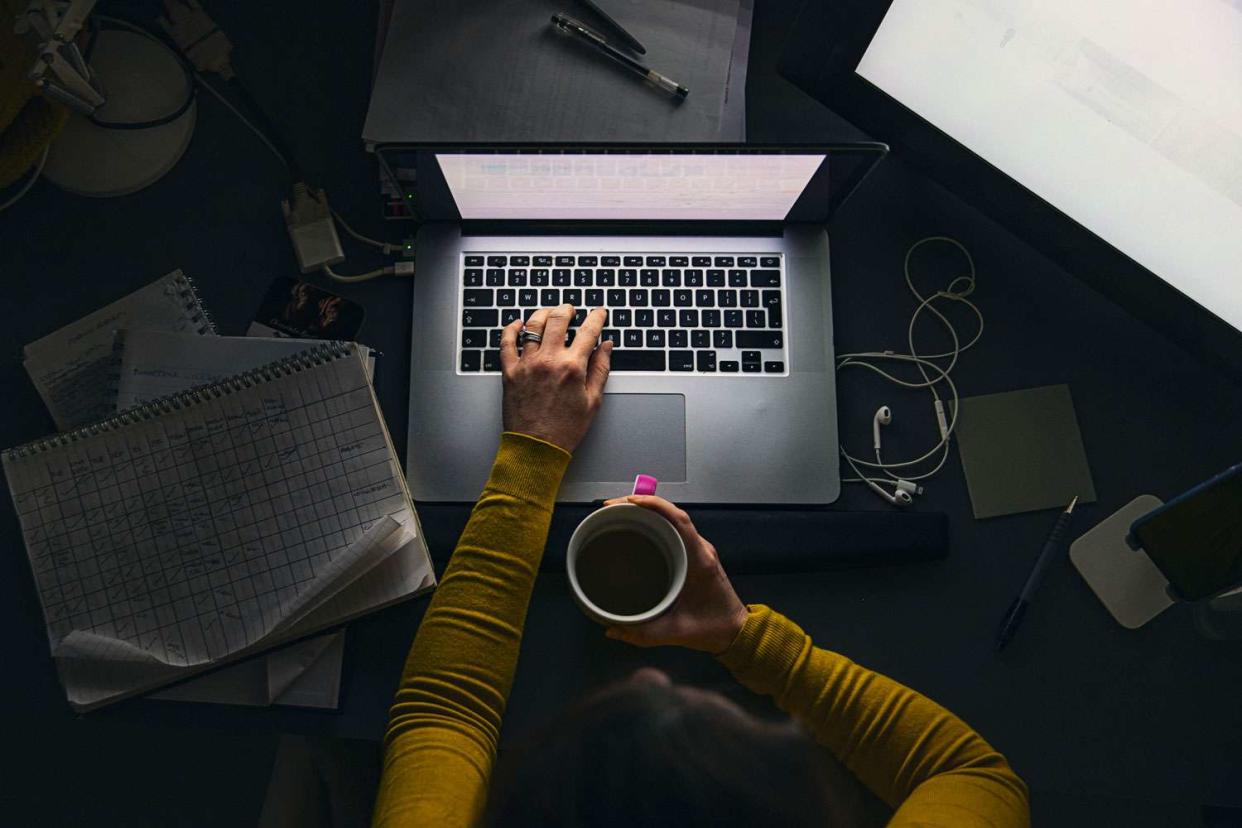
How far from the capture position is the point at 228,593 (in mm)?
Result: 723

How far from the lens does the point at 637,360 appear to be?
81 cm

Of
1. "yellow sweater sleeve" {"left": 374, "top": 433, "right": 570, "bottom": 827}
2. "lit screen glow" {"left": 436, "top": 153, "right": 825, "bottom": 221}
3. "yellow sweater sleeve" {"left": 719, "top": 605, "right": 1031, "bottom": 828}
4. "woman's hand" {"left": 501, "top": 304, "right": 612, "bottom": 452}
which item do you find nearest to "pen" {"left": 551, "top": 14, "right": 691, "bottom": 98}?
"lit screen glow" {"left": 436, "top": 153, "right": 825, "bottom": 221}

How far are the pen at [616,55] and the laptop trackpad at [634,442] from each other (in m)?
0.30

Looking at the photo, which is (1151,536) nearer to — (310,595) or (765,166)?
(765,166)

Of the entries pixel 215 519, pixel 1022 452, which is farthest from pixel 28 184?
pixel 1022 452

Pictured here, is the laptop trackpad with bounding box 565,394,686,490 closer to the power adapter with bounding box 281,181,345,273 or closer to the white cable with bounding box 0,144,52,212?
the power adapter with bounding box 281,181,345,273

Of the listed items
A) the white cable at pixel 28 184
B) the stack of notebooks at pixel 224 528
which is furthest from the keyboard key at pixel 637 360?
the white cable at pixel 28 184

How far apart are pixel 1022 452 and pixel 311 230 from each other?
0.75 m

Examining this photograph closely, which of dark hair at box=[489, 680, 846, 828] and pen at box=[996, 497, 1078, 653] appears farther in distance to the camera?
pen at box=[996, 497, 1078, 653]

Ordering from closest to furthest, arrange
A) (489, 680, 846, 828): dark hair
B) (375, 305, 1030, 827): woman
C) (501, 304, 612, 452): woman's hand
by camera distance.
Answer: (489, 680, 846, 828): dark hair → (375, 305, 1030, 827): woman → (501, 304, 612, 452): woman's hand

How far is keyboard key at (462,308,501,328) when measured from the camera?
82 centimetres

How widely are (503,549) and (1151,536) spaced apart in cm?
59

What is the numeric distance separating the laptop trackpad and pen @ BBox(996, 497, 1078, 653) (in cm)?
33

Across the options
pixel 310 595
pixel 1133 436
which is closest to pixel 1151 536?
pixel 1133 436
